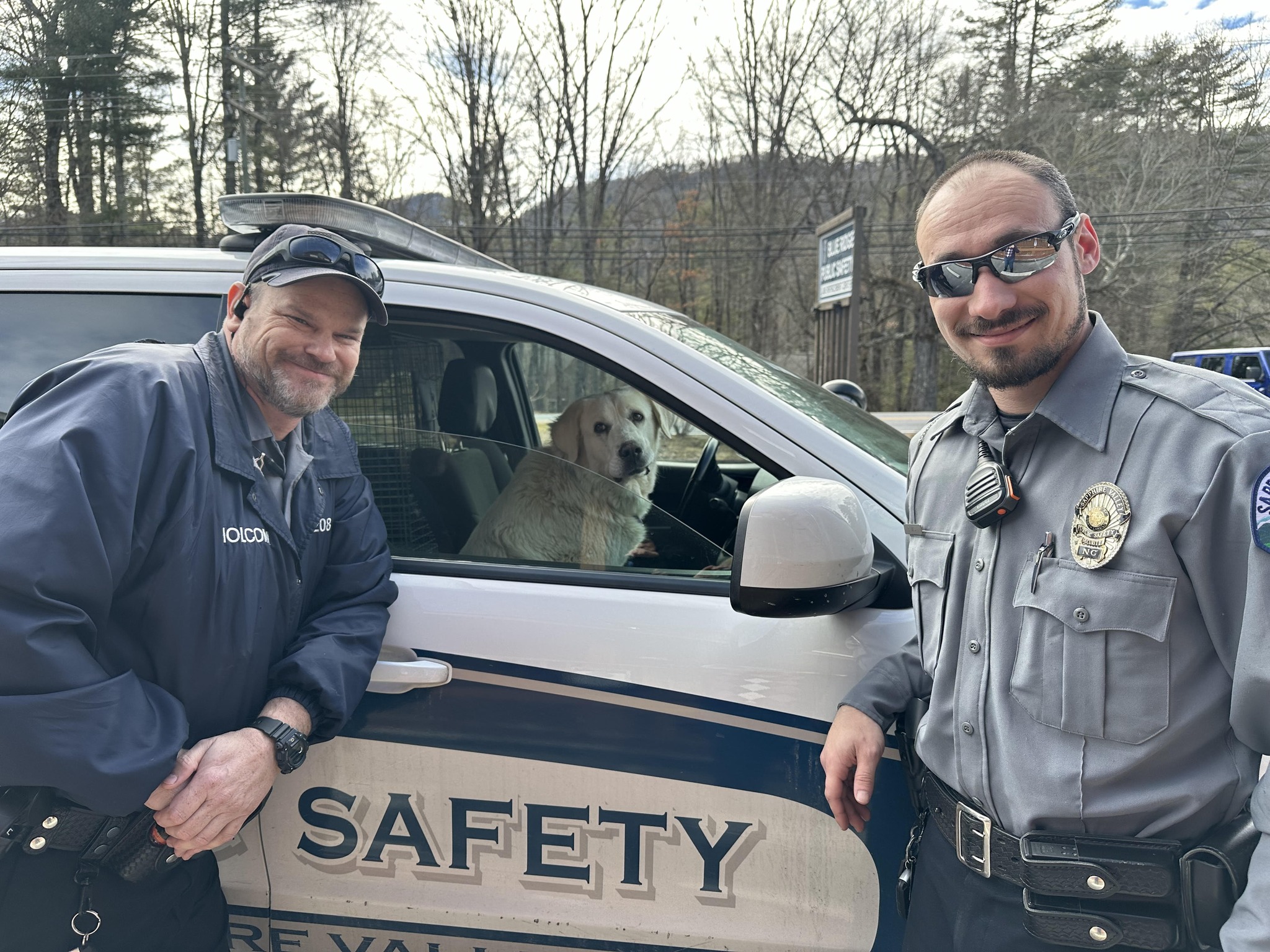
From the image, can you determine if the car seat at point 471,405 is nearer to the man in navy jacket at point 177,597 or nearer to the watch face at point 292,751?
the man in navy jacket at point 177,597

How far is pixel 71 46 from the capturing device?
18312 mm

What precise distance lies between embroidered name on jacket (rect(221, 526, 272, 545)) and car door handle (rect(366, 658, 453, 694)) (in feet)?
1.03

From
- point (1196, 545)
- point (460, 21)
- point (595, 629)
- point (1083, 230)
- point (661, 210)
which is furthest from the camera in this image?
point (661, 210)

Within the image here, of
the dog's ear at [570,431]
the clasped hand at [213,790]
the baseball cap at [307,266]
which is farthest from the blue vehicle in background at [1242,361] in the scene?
the clasped hand at [213,790]

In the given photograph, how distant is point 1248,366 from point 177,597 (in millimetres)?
21237

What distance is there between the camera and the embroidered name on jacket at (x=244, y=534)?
1369 millimetres

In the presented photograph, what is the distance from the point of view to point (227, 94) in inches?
824

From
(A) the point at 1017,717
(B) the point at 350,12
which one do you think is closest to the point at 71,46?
(B) the point at 350,12

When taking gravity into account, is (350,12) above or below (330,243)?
above

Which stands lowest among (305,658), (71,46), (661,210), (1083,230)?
(305,658)

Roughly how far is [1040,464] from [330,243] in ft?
4.20

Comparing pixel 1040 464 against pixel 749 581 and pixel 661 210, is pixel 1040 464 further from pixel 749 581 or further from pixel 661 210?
pixel 661 210

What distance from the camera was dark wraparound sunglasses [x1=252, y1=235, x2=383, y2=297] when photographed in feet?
5.18

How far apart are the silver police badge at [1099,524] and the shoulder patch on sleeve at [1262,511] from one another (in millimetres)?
134
